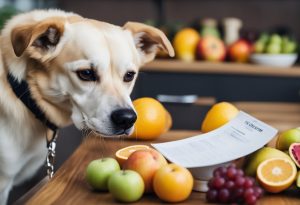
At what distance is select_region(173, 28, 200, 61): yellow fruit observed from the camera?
326 centimetres

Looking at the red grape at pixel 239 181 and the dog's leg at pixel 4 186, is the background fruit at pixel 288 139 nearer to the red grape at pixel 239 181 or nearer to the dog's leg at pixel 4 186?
the red grape at pixel 239 181

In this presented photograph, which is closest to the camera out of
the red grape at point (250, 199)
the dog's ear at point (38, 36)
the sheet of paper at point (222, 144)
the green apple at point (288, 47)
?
the red grape at point (250, 199)

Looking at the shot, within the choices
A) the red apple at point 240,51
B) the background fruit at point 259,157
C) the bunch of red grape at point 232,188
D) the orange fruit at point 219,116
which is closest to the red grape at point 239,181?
the bunch of red grape at point 232,188

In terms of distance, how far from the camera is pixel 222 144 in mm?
1059

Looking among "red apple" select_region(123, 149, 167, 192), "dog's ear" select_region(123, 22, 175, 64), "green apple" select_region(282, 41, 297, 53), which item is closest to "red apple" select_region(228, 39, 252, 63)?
"green apple" select_region(282, 41, 297, 53)

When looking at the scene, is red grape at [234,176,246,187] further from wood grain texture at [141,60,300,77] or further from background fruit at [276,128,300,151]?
wood grain texture at [141,60,300,77]

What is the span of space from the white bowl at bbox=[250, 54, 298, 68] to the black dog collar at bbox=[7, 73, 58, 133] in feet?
6.58

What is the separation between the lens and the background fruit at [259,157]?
3.34 ft

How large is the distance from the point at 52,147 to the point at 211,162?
0.58 metres

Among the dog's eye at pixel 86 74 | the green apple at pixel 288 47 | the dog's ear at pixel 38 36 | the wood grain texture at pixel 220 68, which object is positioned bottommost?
the wood grain texture at pixel 220 68

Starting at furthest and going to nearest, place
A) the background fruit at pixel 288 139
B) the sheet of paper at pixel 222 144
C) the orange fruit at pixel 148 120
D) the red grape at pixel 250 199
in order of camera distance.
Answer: the orange fruit at pixel 148 120
the background fruit at pixel 288 139
the sheet of paper at pixel 222 144
the red grape at pixel 250 199

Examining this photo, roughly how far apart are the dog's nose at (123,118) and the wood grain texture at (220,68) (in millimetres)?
2008

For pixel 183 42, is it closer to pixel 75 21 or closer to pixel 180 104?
pixel 180 104

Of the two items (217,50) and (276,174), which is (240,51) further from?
(276,174)
